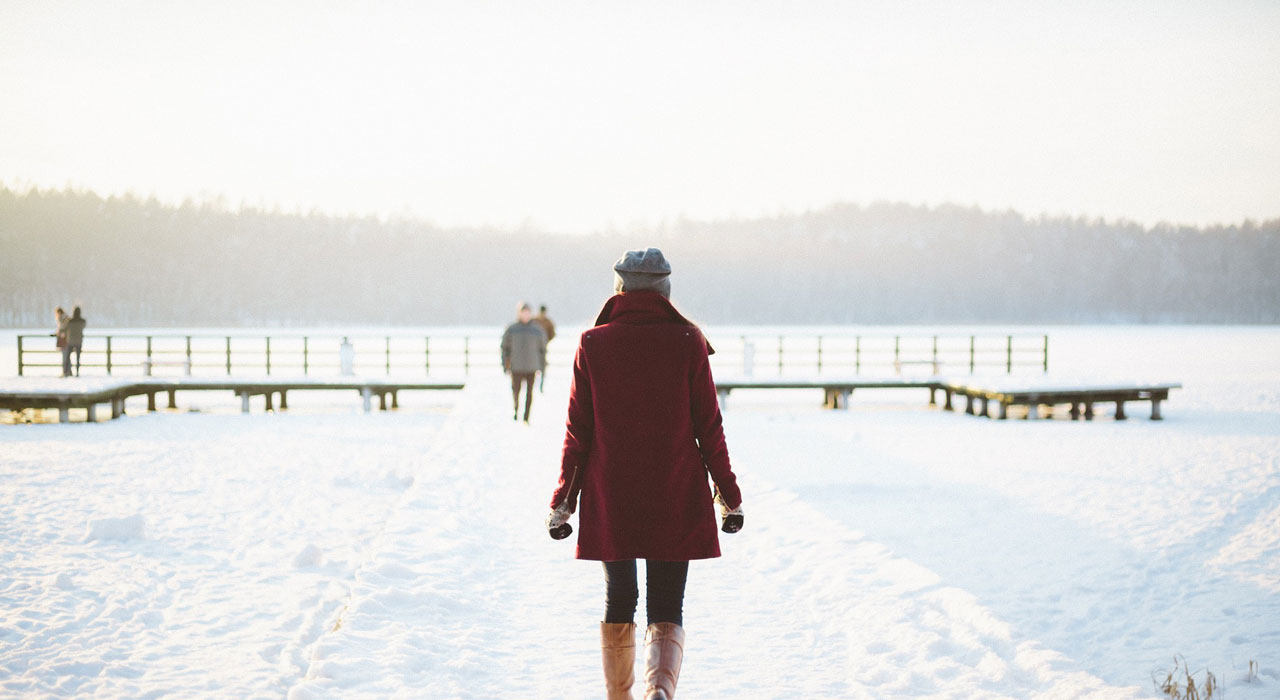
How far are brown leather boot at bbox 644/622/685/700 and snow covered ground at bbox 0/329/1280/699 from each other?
→ 3.11ft

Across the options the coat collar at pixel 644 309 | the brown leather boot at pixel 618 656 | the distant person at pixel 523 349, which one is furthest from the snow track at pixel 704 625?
the distant person at pixel 523 349

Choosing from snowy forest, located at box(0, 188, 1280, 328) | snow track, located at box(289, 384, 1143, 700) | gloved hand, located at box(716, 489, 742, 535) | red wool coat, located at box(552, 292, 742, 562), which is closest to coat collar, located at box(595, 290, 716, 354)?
red wool coat, located at box(552, 292, 742, 562)

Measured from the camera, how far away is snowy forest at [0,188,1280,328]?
395ft

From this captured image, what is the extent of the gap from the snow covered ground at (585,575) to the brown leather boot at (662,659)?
95cm

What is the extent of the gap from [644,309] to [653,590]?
954mm

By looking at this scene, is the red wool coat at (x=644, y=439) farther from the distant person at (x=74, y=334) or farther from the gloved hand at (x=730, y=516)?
the distant person at (x=74, y=334)

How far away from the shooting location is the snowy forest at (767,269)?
395 ft

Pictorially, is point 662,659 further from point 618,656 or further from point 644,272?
point 644,272

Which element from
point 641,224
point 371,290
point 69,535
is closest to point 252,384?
point 69,535

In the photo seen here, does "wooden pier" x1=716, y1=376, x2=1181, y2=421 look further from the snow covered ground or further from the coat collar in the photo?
the coat collar

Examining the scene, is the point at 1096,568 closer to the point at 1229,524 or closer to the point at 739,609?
the point at 1229,524

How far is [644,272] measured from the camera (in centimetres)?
295

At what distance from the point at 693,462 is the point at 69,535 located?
6423 millimetres

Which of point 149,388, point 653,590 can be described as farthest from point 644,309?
point 149,388
